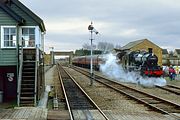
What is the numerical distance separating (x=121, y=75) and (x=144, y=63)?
1125 centimetres

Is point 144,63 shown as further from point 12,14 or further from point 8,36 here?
point 12,14

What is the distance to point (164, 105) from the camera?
18438 mm

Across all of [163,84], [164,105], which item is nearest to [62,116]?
[164,105]

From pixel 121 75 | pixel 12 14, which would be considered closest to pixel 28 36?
pixel 12 14

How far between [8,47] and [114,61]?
29.7m

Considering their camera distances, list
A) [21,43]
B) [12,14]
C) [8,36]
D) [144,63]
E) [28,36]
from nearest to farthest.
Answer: [12,14] < [8,36] < [21,43] < [28,36] < [144,63]

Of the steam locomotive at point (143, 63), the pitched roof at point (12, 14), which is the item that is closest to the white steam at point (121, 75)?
the steam locomotive at point (143, 63)

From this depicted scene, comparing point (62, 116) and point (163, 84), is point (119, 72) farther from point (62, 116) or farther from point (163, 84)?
point (62, 116)

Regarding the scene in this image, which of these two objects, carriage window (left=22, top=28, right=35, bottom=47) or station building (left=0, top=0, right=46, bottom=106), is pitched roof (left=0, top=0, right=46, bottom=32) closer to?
station building (left=0, top=0, right=46, bottom=106)

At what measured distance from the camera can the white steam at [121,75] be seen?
32.8 m

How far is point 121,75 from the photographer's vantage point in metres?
44.9

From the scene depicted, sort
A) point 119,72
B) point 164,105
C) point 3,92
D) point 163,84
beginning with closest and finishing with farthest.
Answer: point 164,105 < point 3,92 < point 163,84 < point 119,72

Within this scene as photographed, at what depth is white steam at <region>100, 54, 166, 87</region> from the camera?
32.8 metres

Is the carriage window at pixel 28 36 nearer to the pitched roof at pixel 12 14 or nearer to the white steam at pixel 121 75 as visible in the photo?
the pitched roof at pixel 12 14
